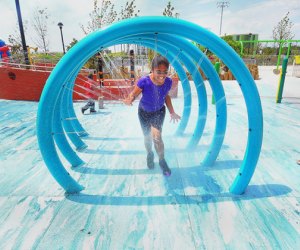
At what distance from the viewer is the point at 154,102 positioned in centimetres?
329

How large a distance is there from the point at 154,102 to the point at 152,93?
14 cm

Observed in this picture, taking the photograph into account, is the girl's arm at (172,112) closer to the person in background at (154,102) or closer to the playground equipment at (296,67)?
the person in background at (154,102)

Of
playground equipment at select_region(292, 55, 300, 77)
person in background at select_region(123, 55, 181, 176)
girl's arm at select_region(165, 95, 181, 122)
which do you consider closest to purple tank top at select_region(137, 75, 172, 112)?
person in background at select_region(123, 55, 181, 176)

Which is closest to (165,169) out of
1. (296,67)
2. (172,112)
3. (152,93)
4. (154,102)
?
(172,112)

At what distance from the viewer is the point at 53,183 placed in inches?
124

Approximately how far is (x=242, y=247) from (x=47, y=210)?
214 cm

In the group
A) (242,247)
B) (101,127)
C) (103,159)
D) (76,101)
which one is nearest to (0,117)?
(76,101)

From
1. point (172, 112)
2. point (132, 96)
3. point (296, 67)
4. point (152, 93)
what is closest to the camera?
point (132, 96)

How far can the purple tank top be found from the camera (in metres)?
3.14

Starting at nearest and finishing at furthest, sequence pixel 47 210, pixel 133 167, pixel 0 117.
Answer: pixel 47 210, pixel 133 167, pixel 0 117

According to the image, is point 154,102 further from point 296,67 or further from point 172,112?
point 296,67

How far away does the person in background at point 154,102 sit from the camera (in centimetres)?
305

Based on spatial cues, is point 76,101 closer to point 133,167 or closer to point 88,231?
point 133,167

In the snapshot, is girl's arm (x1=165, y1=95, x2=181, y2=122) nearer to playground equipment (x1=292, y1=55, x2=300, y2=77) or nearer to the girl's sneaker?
the girl's sneaker
